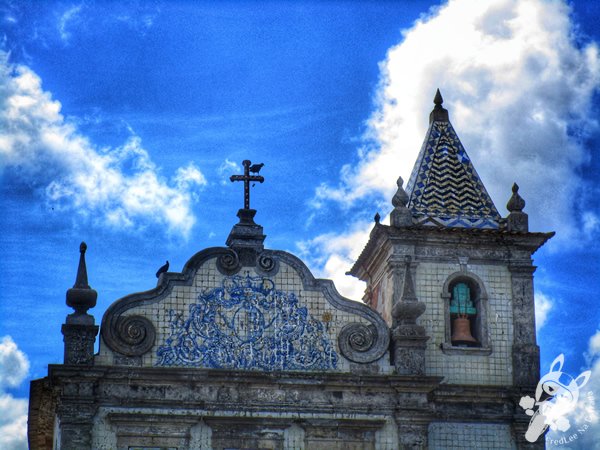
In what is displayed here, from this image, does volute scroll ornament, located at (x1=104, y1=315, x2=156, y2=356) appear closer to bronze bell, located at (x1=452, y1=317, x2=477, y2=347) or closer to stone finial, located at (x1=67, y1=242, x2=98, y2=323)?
stone finial, located at (x1=67, y1=242, x2=98, y2=323)

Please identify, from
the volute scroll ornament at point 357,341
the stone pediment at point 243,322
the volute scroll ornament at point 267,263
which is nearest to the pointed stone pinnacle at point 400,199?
the stone pediment at point 243,322

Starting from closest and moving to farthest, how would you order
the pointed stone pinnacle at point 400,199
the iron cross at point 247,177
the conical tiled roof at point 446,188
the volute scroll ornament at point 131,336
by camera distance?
the volute scroll ornament at point 131,336 → the iron cross at point 247,177 → the pointed stone pinnacle at point 400,199 → the conical tiled roof at point 446,188

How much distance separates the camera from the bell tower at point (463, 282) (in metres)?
27.5

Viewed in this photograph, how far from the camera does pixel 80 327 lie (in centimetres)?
2553

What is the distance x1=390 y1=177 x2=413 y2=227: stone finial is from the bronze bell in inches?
89.9

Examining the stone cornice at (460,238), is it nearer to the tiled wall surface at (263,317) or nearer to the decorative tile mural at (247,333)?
the tiled wall surface at (263,317)

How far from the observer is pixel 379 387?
26156 millimetres

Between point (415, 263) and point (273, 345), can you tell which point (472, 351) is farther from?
point (273, 345)

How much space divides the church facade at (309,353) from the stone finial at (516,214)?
3 cm

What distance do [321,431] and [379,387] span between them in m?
1.43

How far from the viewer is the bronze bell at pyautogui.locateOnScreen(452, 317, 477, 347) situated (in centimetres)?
2781

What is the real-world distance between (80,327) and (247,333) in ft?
10.5

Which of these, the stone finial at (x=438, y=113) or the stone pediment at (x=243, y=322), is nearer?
the stone pediment at (x=243, y=322)

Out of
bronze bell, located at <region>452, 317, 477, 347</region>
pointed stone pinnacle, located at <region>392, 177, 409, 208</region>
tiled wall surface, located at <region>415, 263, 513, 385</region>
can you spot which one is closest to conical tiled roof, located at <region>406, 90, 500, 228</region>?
pointed stone pinnacle, located at <region>392, 177, 409, 208</region>
